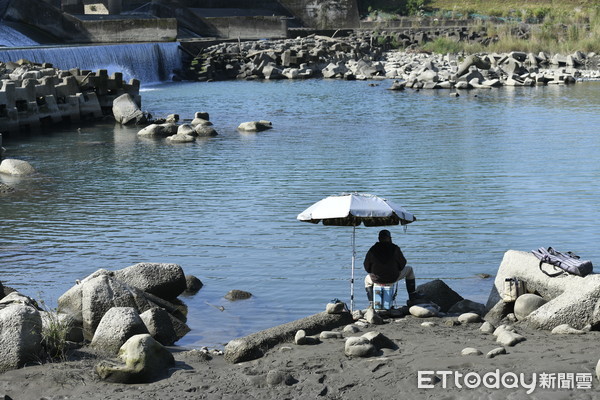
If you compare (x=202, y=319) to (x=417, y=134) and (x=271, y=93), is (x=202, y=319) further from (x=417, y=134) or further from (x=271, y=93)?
(x=271, y=93)

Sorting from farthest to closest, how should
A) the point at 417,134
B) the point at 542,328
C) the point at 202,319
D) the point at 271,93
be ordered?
A: the point at 271,93, the point at 417,134, the point at 202,319, the point at 542,328

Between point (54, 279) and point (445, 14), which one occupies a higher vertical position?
point (445, 14)

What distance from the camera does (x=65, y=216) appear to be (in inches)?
754

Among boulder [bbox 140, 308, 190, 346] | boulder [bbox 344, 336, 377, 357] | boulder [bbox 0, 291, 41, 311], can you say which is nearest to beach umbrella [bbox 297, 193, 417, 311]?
boulder [bbox 140, 308, 190, 346]

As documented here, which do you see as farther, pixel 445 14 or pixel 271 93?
pixel 445 14

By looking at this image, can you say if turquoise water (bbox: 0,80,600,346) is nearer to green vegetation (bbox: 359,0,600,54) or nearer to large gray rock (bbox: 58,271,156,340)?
large gray rock (bbox: 58,271,156,340)

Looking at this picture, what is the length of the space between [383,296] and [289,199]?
864 cm

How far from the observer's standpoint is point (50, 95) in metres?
34.0

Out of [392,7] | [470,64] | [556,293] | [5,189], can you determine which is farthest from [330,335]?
[392,7]

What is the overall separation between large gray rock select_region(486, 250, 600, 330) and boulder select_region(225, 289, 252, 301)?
3656 mm

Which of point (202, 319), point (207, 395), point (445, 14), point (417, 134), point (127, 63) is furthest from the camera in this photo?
point (445, 14)

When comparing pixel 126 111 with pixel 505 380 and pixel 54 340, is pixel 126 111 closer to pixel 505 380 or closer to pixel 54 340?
pixel 54 340

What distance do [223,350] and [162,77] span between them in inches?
1847

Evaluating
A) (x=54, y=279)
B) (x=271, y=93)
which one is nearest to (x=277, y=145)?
(x=54, y=279)
